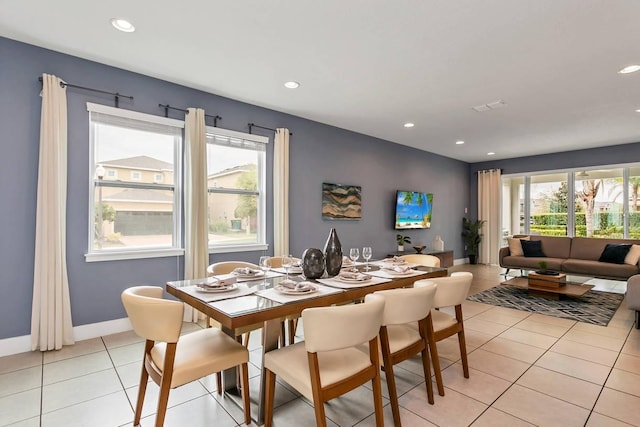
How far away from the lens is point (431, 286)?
202 centimetres

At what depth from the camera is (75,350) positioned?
9.61ft

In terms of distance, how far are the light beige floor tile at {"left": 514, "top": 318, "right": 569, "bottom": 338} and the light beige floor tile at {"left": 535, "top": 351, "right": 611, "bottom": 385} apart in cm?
61

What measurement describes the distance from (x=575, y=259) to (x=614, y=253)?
640 millimetres

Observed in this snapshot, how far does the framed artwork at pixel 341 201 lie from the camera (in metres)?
5.21

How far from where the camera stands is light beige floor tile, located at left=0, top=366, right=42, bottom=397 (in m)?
2.27

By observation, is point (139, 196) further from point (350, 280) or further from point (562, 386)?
point (562, 386)

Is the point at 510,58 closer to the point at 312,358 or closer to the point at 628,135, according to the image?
the point at 312,358

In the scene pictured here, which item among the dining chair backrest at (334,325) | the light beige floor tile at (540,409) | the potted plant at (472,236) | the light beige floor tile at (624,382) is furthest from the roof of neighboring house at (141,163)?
the potted plant at (472,236)

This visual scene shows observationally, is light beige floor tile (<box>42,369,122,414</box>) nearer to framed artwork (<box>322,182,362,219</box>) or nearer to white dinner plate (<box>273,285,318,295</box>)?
white dinner plate (<box>273,285,318,295</box>)

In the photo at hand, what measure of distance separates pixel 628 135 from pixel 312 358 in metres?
7.35

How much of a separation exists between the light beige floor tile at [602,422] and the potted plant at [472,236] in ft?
21.8

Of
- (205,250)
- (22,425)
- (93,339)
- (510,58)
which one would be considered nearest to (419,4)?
(510,58)

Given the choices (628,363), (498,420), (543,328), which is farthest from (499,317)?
(498,420)

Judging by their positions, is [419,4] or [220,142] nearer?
[419,4]
